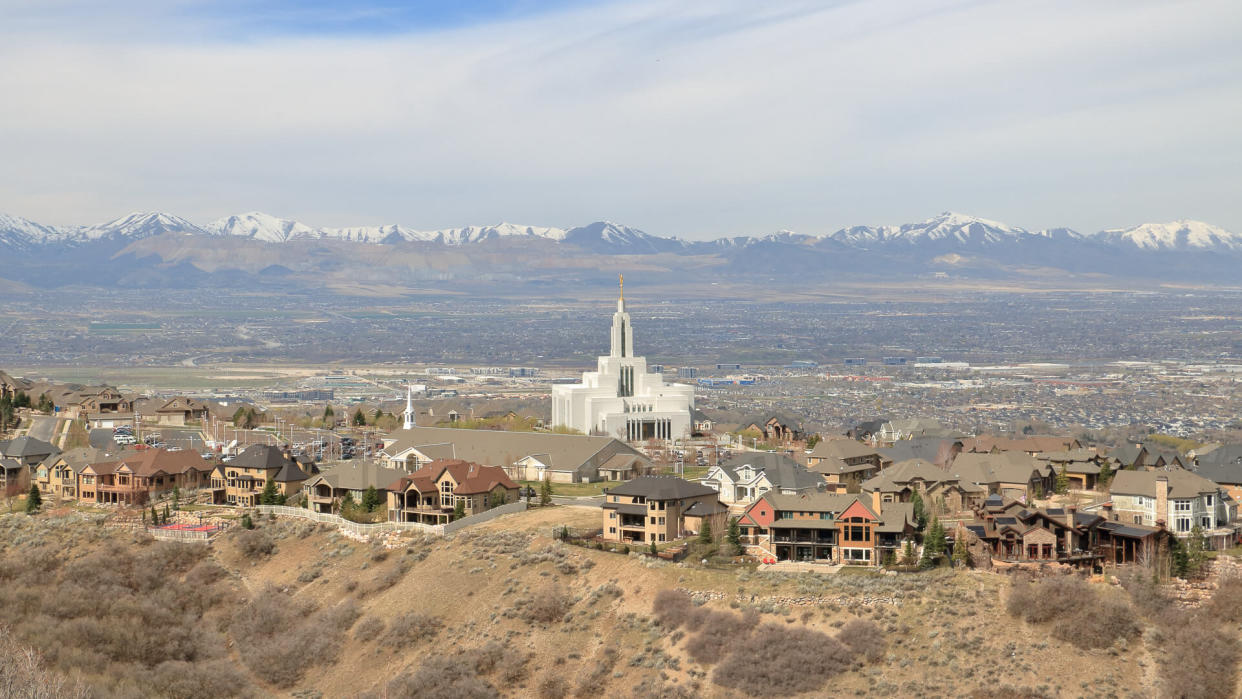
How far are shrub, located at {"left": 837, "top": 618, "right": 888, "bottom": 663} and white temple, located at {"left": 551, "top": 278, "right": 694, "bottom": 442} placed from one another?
50.2 meters

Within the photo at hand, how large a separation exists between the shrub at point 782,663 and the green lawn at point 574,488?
23.4 metres

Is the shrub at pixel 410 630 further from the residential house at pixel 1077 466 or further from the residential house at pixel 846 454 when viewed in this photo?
the residential house at pixel 1077 466

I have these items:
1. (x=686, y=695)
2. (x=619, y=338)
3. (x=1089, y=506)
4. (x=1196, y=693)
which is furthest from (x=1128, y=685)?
(x=619, y=338)

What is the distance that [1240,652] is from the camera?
49625 millimetres

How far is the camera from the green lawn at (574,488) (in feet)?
245

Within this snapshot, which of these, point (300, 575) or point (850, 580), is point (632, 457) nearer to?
point (300, 575)

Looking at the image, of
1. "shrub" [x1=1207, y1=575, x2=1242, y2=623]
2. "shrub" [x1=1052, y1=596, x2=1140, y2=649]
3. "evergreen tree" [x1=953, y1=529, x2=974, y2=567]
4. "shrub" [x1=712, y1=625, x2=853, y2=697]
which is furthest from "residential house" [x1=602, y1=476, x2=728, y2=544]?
"shrub" [x1=1207, y1=575, x2=1242, y2=623]

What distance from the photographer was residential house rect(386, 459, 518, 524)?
68438 mm

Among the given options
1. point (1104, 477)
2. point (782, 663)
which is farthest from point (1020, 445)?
point (782, 663)

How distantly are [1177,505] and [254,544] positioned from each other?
3843 centimetres

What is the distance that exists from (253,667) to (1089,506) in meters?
34.8

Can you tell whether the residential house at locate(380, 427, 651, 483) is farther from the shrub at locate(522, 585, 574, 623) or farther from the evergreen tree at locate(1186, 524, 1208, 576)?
the evergreen tree at locate(1186, 524, 1208, 576)

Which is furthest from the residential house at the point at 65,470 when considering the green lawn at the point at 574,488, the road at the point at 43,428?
the green lawn at the point at 574,488

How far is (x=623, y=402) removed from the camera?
10519 centimetres
